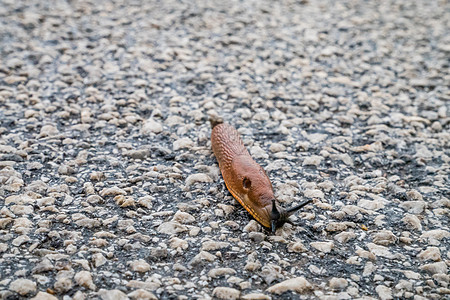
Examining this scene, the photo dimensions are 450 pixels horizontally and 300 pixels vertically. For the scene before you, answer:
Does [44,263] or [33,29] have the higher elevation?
[33,29]

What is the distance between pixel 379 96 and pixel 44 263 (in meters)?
5.64

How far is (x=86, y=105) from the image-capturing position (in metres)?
6.64

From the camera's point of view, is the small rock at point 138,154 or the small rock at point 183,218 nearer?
the small rock at point 183,218

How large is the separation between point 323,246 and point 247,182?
0.96 metres

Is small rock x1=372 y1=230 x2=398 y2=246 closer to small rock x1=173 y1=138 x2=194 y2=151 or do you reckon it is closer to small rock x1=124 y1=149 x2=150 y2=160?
small rock x1=173 y1=138 x2=194 y2=151

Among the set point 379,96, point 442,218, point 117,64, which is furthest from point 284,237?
point 117,64

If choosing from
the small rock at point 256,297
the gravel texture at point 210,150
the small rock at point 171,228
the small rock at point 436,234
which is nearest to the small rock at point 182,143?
the gravel texture at point 210,150

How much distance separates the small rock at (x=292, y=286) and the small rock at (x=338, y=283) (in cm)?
20

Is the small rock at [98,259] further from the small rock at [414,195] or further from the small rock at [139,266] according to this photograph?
the small rock at [414,195]

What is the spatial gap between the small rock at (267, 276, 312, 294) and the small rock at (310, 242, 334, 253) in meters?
0.53

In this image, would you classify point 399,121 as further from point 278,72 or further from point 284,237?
point 284,237

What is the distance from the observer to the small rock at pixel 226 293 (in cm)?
361

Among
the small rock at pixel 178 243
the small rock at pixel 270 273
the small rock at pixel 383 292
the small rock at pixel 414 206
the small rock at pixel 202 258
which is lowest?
the small rock at pixel 383 292

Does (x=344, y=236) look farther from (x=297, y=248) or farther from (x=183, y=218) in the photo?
(x=183, y=218)
